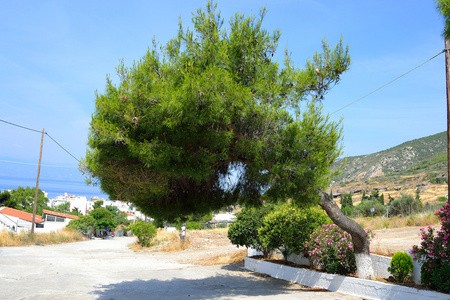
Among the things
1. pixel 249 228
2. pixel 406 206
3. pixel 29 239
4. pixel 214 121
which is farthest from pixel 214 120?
pixel 29 239

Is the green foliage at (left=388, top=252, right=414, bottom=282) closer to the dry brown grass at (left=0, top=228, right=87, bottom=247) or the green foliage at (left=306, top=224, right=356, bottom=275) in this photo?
the green foliage at (left=306, top=224, right=356, bottom=275)

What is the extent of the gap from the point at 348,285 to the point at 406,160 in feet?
269

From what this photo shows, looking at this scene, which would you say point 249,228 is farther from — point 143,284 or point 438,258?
point 438,258

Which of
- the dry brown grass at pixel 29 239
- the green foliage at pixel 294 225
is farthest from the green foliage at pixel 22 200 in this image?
the green foliage at pixel 294 225

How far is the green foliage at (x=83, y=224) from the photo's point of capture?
52.5 metres

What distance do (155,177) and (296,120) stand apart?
3.71m

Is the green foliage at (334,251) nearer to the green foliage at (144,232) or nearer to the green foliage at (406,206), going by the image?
the green foliage at (406,206)

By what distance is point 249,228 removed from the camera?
54.7ft

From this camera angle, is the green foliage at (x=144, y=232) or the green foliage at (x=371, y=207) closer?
the green foliage at (x=144, y=232)

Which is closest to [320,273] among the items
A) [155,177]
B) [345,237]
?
[345,237]

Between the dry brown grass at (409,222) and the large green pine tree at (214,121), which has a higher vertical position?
the large green pine tree at (214,121)

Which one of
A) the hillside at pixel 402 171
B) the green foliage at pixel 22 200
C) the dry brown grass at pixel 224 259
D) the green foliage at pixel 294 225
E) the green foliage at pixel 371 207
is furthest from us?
the green foliage at pixel 22 200

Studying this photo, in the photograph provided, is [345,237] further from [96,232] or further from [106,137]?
[96,232]

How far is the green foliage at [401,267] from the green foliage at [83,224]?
161 ft
